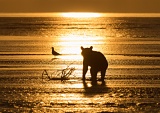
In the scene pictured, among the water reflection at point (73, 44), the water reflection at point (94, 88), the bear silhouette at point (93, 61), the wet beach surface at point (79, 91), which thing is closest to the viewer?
the wet beach surface at point (79, 91)

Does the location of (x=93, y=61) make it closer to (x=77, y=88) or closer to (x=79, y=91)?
(x=77, y=88)

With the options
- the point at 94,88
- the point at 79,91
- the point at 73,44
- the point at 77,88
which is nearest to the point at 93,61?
the point at 94,88

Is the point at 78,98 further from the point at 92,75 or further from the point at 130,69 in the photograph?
the point at 130,69

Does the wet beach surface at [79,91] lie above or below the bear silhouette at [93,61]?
below

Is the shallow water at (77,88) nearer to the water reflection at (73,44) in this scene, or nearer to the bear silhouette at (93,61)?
the bear silhouette at (93,61)

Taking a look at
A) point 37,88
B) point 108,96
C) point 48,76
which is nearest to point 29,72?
point 48,76

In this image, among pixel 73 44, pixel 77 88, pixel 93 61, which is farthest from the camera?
pixel 73 44

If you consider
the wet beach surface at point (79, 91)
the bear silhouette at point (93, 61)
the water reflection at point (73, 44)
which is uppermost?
the water reflection at point (73, 44)

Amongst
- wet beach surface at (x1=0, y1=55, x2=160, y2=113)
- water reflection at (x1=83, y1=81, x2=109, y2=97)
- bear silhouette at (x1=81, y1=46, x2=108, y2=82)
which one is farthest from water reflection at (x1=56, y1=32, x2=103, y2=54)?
water reflection at (x1=83, y1=81, x2=109, y2=97)

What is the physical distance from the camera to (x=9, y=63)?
2716 cm

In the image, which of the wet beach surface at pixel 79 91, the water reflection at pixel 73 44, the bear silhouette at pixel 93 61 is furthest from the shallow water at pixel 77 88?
the water reflection at pixel 73 44

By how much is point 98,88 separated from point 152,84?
5.49 ft

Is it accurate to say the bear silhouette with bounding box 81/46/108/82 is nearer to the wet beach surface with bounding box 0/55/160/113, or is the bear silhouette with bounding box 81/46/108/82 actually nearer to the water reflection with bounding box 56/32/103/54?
the wet beach surface with bounding box 0/55/160/113

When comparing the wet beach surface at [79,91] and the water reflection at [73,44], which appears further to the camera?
the water reflection at [73,44]
